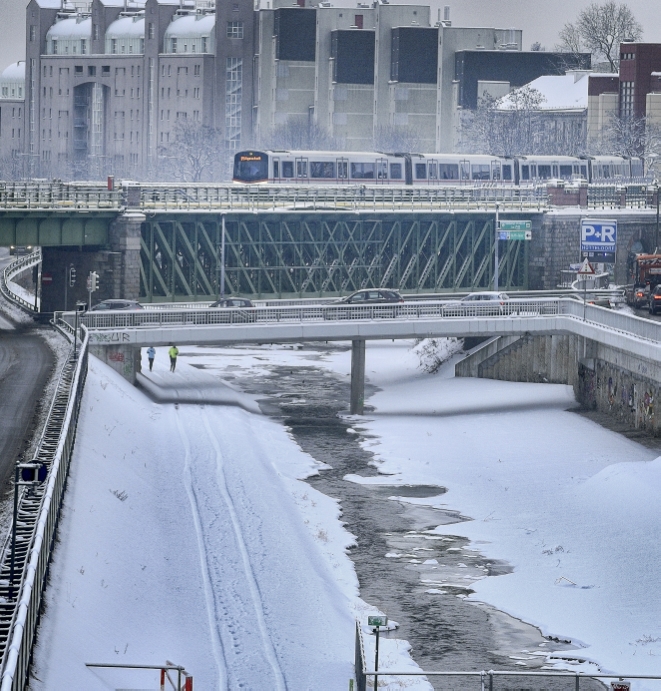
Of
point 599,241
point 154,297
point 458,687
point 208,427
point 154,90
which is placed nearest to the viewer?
point 458,687

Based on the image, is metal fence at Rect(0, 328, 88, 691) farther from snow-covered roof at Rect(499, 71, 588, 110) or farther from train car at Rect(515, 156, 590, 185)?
snow-covered roof at Rect(499, 71, 588, 110)

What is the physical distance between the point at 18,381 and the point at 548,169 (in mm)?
60692

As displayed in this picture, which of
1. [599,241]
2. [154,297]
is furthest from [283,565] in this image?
[599,241]

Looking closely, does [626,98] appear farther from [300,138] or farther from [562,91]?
[300,138]

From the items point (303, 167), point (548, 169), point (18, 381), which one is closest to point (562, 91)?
point (548, 169)

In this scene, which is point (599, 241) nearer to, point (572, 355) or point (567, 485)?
point (572, 355)

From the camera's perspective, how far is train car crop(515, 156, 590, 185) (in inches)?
4031

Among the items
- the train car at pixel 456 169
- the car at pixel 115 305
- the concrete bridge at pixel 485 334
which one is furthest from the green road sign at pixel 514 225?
the car at pixel 115 305

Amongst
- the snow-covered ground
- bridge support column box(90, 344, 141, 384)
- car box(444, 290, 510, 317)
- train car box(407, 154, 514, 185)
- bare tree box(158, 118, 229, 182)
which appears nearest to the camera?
the snow-covered ground

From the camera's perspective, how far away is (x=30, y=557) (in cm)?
2755

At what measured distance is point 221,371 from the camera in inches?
2889

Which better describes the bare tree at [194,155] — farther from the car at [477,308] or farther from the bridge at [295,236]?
the car at [477,308]

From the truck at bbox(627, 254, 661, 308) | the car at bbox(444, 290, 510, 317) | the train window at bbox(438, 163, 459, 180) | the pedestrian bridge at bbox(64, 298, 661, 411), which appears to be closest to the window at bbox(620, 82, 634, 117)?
the train window at bbox(438, 163, 459, 180)

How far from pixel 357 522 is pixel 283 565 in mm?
6613
